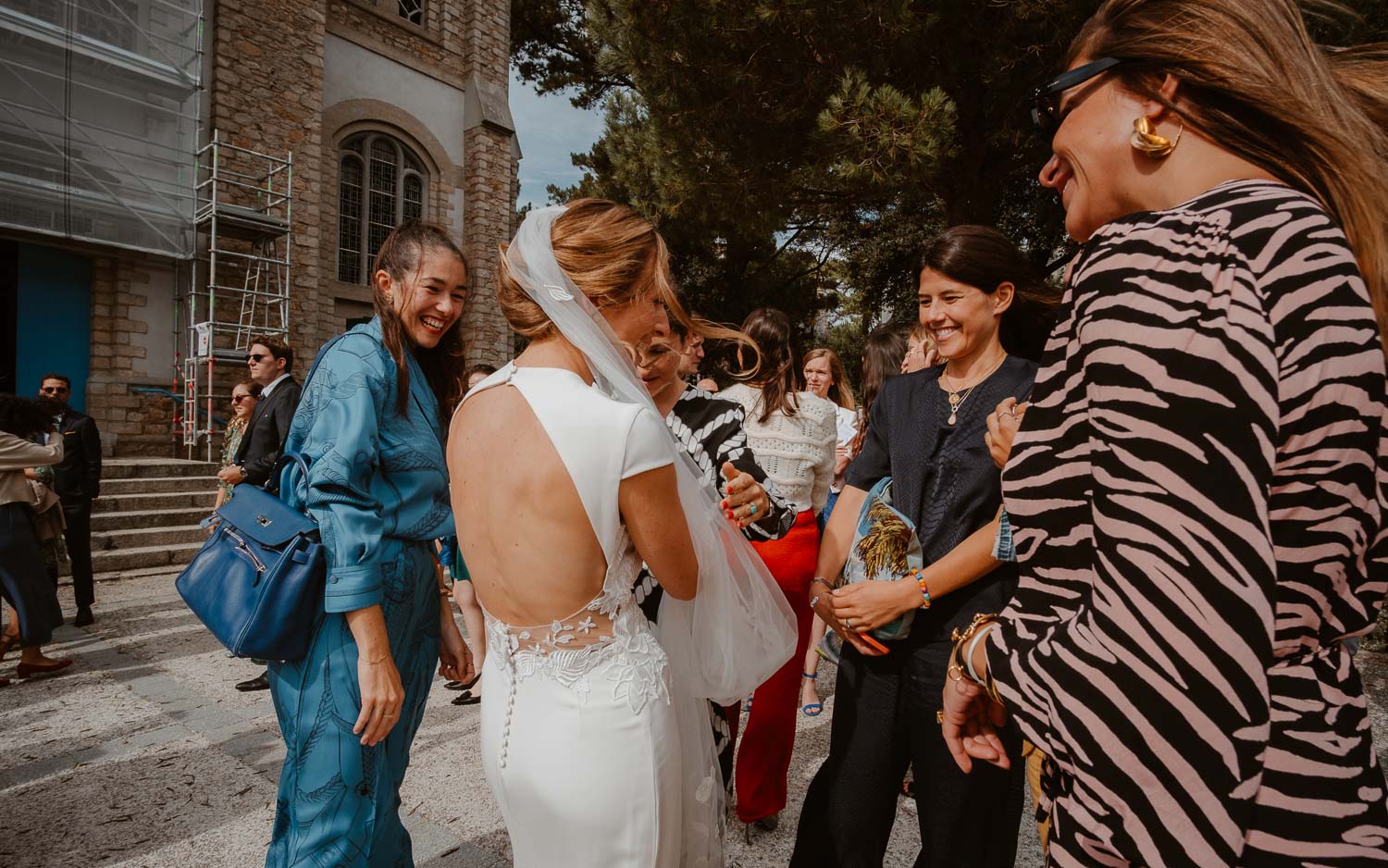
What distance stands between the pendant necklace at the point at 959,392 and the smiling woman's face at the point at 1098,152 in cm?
96

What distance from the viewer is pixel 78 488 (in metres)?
5.95

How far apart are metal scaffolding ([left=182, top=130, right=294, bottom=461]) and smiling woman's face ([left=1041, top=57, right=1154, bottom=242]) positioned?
12.4 m

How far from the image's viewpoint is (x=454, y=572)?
4391mm

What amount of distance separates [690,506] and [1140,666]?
106cm

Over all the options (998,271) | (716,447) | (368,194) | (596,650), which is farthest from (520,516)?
(368,194)

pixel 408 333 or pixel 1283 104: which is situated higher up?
pixel 1283 104

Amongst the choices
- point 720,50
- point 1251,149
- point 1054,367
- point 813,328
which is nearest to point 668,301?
point 1054,367

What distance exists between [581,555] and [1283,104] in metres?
1.32

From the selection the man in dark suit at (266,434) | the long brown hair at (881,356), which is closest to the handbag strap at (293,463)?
the long brown hair at (881,356)

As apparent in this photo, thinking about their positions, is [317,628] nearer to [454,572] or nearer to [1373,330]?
[1373,330]

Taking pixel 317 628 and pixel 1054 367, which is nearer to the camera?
pixel 1054 367

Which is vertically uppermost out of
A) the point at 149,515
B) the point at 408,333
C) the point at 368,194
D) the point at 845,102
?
the point at 368,194

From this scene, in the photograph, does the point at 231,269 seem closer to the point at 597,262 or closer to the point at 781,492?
the point at 781,492

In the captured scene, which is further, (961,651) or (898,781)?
(898,781)
